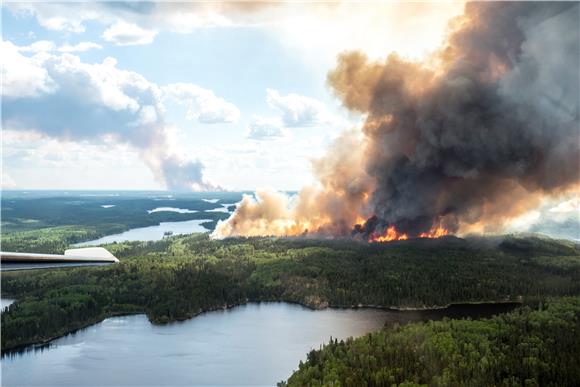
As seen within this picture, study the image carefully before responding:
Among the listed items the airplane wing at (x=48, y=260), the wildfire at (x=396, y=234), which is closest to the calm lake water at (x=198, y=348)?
the wildfire at (x=396, y=234)

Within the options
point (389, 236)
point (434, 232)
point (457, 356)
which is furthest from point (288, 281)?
point (457, 356)

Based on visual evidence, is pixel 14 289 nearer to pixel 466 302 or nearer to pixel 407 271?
pixel 407 271

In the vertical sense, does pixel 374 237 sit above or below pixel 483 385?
above

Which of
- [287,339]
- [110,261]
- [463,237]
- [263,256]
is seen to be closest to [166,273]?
[263,256]

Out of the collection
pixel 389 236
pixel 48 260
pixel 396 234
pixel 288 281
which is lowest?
pixel 288 281

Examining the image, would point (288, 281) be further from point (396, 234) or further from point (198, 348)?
point (396, 234)

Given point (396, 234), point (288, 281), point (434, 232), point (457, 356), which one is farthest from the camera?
point (396, 234)
